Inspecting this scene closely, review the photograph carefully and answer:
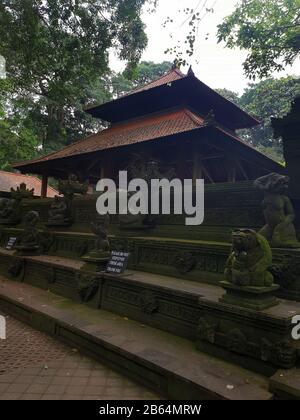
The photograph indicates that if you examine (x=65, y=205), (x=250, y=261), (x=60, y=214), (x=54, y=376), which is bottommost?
(x=54, y=376)

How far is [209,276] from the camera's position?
15.3 ft

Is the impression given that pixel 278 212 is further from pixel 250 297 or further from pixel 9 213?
pixel 9 213

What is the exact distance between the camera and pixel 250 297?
3.15 meters

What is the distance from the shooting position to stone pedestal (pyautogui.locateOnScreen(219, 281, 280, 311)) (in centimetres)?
309

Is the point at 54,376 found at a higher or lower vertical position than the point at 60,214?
lower

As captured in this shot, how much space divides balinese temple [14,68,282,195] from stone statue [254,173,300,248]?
5217 mm

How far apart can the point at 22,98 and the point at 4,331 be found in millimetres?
19826

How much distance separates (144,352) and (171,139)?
7.92 metres

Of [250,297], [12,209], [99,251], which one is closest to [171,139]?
[99,251]

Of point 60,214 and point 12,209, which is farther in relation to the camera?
point 12,209

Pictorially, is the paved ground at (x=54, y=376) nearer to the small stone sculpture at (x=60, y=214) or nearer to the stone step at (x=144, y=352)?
the stone step at (x=144, y=352)

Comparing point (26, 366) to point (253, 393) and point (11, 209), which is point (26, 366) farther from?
point (11, 209)

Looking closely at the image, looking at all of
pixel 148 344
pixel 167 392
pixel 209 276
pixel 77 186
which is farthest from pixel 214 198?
pixel 77 186

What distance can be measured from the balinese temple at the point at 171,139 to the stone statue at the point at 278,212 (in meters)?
5.22
